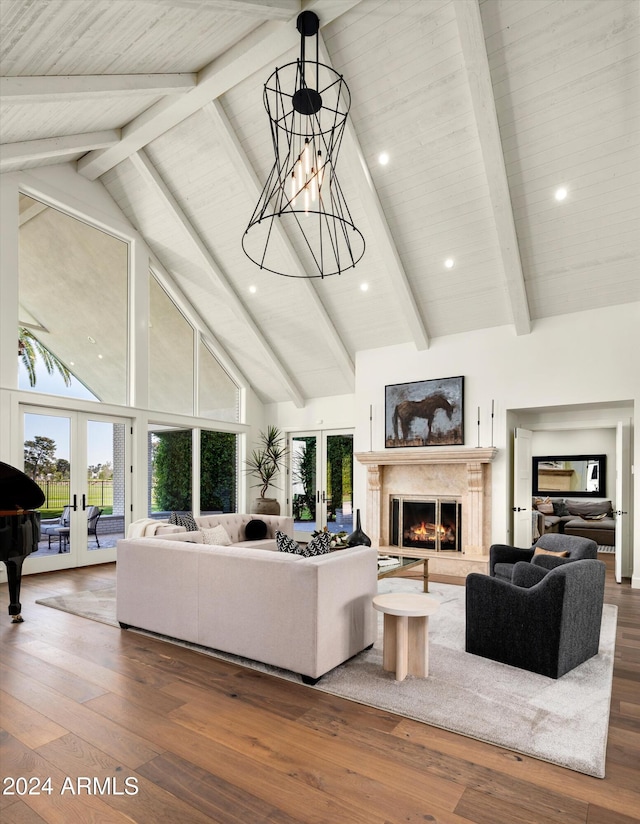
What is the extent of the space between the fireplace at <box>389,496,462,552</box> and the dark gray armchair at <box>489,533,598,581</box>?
6.54 feet

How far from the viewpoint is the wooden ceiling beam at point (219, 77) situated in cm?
469

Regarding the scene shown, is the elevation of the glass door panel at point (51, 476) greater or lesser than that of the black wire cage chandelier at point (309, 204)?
lesser

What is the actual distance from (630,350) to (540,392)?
1.09 m

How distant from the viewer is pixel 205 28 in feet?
15.3

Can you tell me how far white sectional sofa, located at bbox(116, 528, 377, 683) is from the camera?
3.20 meters

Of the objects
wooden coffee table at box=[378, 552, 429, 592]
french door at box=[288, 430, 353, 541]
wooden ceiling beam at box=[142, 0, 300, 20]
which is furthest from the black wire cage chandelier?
french door at box=[288, 430, 353, 541]

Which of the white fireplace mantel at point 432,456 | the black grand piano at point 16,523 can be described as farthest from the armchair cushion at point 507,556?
the black grand piano at point 16,523

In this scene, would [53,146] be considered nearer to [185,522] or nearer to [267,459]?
[185,522]

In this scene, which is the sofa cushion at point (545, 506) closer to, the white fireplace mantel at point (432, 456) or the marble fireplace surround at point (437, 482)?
the marble fireplace surround at point (437, 482)

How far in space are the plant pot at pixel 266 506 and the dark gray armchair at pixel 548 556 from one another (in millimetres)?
4687

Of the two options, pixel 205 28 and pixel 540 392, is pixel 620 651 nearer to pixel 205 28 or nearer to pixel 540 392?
pixel 540 392

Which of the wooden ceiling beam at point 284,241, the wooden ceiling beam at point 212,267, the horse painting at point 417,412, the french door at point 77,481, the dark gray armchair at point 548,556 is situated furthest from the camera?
the horse painting at point 417,412

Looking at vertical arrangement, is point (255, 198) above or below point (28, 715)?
above


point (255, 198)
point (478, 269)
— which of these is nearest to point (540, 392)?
point (478, 269)
